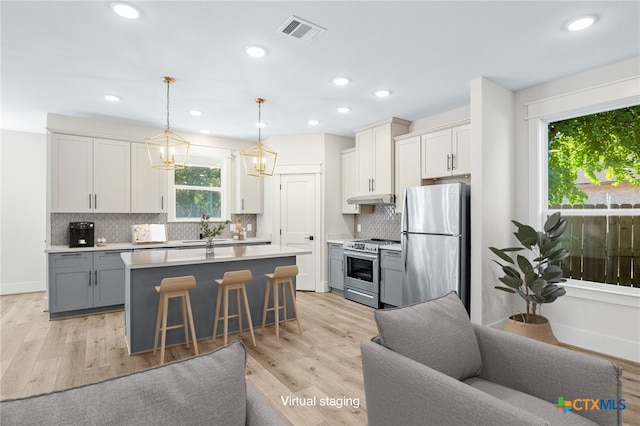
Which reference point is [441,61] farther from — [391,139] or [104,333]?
[104,333]

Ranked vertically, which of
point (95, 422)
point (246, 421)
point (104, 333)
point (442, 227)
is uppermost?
point (442, 227)

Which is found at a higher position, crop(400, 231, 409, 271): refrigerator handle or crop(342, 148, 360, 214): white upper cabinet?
crop(342, 148, 360, 214): white upper cabinet

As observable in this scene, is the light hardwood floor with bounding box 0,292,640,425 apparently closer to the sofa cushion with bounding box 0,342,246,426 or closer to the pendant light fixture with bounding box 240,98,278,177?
the sofa cushion with bounding box 0,342,246,426

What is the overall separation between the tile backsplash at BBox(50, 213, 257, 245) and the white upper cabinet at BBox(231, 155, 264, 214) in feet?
1.92

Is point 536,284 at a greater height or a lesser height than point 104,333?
greater

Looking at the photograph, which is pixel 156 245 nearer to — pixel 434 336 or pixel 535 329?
pixel 434 336

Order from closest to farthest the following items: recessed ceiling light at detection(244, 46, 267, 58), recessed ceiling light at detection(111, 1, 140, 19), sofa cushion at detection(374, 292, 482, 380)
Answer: sofa cushion at detection(374, 292, 482, 380), recessed ceiling light at detection(111, 1, 140, 19), recessed ceiling light at detection(244, 46, 267, 58)

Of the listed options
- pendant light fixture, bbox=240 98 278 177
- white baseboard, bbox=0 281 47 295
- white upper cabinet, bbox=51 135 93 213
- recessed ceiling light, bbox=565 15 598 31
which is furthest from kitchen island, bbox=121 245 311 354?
white baseboard, bbox=0 281 47 295

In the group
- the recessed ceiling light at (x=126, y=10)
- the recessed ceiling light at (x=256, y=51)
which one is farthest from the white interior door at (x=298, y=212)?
the recessed ceiling light at (x=126, y=10)

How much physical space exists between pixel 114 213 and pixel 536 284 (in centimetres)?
568

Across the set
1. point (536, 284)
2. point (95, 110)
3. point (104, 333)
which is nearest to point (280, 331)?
point (104, 333)

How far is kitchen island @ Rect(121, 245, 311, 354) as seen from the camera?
10.9ft

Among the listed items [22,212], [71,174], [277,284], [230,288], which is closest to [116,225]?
[71,174]

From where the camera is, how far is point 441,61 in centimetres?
324
